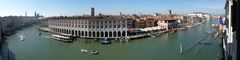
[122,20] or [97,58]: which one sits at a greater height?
[122,20]

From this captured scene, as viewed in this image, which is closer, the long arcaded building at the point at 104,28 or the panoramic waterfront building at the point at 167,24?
the long arcaded building at the point at 104,28

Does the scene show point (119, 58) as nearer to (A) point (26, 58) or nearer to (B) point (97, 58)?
(B) point (97, 58)

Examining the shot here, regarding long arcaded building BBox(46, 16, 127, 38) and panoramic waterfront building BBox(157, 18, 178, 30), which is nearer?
long arcaded building BBox(46, 16, 127, 38)

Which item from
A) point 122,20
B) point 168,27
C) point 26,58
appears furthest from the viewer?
point 168,27

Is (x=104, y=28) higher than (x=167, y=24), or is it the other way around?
(x=167, y=24)

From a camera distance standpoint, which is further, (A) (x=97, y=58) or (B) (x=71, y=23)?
(B) (x=71, y=23)

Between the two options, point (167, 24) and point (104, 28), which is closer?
point (104, 28)

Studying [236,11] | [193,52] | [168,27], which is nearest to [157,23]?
[168,27]

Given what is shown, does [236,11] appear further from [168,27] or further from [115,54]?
[168,27]

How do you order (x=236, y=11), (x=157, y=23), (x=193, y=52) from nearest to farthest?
(x=236, y=11), (x=193, y=52), (x=157, y=23)

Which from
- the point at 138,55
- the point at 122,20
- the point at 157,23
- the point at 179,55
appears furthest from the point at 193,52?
the point at 157,23
